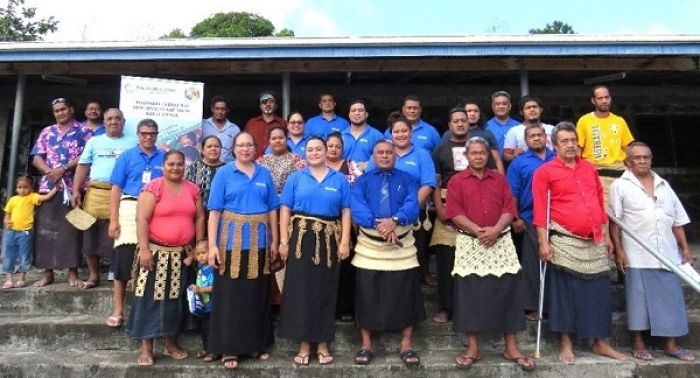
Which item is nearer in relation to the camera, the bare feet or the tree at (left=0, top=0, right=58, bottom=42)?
the bare feet

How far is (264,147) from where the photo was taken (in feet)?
16.6

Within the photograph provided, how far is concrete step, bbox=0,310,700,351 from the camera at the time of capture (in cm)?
397

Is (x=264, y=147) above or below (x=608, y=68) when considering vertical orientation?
below

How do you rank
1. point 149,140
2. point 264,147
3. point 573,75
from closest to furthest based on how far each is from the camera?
1. point 149,140
2. point 264,147
3. point 573,75

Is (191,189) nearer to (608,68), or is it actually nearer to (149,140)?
(149,140)

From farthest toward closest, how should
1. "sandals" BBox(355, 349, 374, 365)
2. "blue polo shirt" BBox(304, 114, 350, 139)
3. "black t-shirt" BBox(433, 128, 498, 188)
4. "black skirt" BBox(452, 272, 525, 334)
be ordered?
"blue polo shirt" BBox(304, 114, 350, 139)
"black t-shirt" BBox(433, 128, 498, 188)
"sandals" BBox(355, 349, 374, 365)
"black skirt" BBox(452, 272, 525, 334)

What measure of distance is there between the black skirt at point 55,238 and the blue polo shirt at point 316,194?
230 cm

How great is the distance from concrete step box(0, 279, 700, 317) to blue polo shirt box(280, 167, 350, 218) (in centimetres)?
131

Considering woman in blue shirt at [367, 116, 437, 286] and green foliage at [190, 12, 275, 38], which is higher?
green foliage at [190, 12, 275, 38]

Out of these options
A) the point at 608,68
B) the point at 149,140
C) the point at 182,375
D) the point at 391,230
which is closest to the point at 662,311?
the point at 391,230

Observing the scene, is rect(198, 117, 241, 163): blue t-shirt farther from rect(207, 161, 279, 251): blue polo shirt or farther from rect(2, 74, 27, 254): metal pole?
rect(2, 74, 27, 254): metal pole

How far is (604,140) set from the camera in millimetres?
4410

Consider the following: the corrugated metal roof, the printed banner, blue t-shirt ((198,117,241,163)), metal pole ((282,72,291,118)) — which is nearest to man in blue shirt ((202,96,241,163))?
blue t-shirt ((198,117,241,163))

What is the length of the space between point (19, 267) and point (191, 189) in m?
2.20
